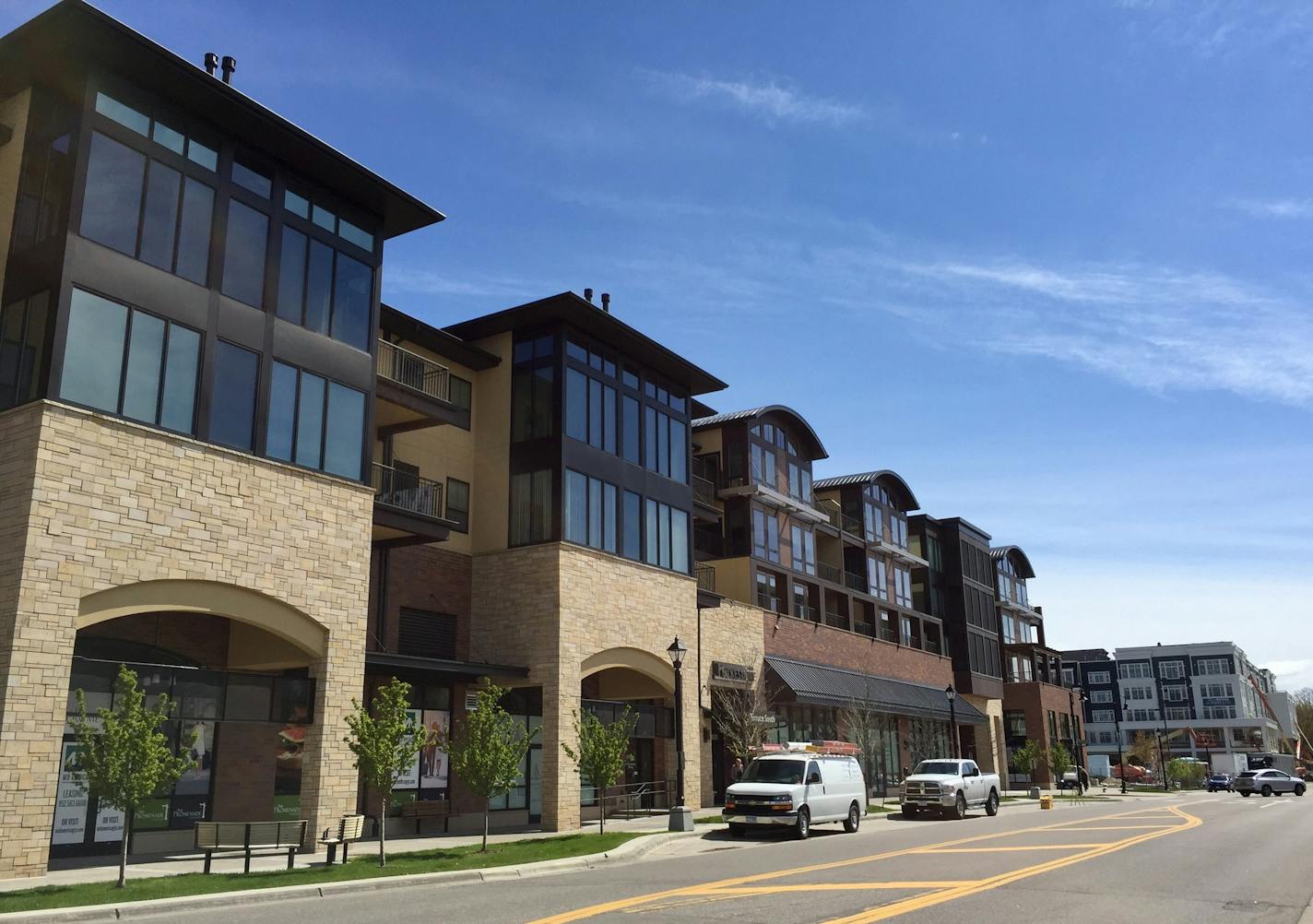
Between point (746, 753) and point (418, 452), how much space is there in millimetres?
16486

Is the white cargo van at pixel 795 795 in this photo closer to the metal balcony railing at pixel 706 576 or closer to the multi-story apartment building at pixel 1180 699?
the metal balcony railing at pixel 706 576

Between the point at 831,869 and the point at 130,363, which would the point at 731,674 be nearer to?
the point at 831,869

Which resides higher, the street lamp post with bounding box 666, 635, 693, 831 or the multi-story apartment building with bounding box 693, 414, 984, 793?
the multi-story apartment building with bounding box 693, 414, 984, 793

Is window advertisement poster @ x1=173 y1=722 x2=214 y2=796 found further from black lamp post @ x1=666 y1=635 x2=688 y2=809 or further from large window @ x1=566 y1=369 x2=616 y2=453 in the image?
large window @ x1=566 y1=369 x2=616 y2=453

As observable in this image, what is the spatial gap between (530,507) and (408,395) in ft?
19.0

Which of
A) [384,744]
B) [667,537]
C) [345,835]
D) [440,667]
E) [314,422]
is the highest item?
[314,422]

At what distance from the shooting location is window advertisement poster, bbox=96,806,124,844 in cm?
2122

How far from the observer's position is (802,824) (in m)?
26.0

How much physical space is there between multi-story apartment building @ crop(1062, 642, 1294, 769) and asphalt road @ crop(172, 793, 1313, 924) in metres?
117

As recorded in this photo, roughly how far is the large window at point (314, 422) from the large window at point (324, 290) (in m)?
1.37

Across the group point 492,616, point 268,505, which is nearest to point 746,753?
point 492,616

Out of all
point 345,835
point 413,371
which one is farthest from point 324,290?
point 345,835

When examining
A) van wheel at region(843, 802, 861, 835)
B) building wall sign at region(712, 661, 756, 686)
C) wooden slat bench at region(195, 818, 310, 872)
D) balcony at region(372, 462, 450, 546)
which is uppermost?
balcony at region(372, 462, 450, 546)

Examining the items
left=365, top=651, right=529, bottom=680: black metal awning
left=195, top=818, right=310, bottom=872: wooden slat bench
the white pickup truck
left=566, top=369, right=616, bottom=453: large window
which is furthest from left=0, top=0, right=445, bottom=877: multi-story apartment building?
the white pickup truck
